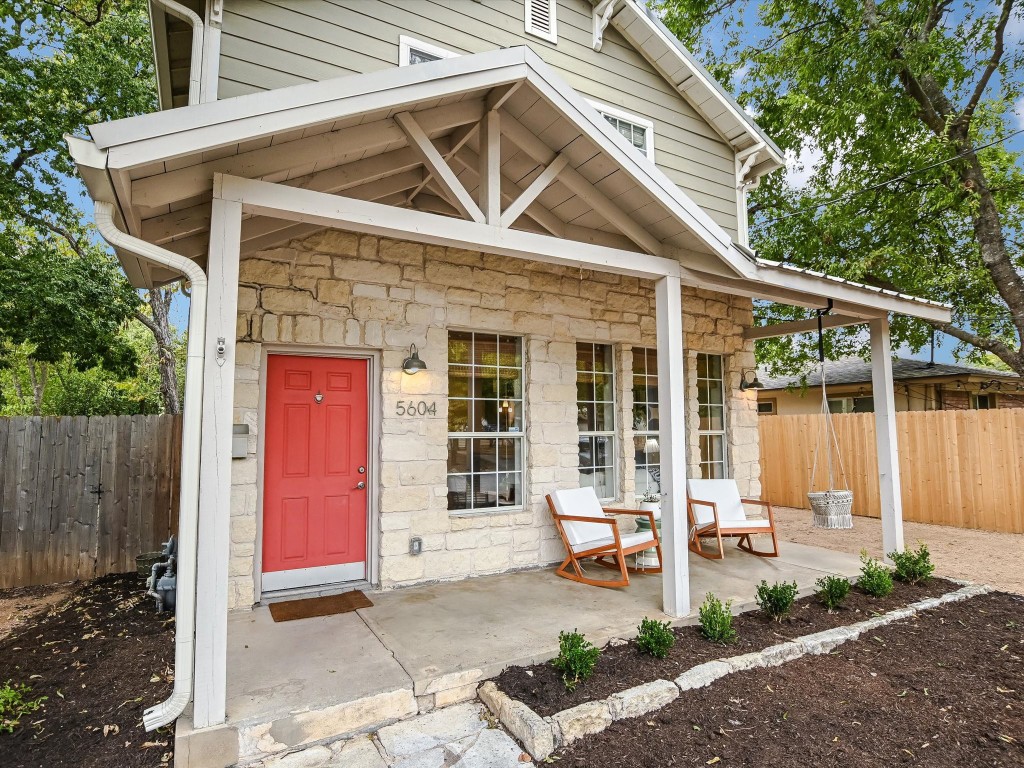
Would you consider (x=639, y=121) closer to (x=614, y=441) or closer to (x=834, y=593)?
(x=614, y=441)

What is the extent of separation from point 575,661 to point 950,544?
6.66m

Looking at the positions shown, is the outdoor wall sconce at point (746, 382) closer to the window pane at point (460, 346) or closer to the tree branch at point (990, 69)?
the window pane at point (460, 346)

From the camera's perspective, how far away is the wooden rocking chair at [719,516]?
550 cm

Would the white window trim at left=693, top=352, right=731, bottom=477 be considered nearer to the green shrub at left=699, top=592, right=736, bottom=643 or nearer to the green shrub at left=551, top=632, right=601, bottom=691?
the green shrub at left=699, top=592, right=736, bottom=643

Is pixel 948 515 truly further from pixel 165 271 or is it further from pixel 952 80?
pixel 165 271

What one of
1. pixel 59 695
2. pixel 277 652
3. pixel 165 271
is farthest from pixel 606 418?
pixel 59 695

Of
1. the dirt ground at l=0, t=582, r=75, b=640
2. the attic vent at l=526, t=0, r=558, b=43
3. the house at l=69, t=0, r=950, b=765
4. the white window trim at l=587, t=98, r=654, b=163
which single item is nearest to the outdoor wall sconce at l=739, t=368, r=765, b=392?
the house at l=69, t=0, r=950, b=765

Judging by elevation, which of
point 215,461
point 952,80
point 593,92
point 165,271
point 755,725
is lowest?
point 755,725

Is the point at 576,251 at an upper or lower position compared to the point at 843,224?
lower

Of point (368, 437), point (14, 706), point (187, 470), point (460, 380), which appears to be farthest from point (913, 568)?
point (14, 706)

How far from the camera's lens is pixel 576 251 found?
368cm

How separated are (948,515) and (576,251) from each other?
8364 millimetres

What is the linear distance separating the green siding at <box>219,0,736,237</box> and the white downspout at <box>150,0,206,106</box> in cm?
13

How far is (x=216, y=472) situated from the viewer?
8.47 ft
